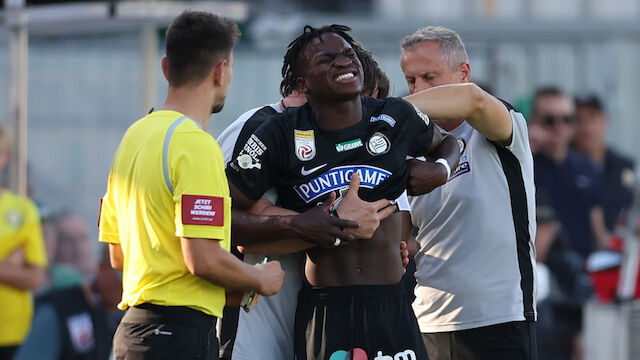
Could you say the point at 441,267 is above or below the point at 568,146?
below

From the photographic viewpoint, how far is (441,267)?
5.30m

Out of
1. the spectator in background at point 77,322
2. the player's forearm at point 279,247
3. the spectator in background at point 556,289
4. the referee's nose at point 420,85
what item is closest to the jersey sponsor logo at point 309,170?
the player's forearm at point 279,247

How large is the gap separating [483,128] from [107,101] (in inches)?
188

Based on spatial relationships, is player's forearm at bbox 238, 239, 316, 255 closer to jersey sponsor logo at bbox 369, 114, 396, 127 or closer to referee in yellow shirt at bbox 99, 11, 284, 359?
referee in yellow shirt at bbox 99, 11, 284, 359

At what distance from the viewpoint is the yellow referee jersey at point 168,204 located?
418 cm

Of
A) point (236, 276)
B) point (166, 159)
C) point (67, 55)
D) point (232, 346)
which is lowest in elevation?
point (232, 346)

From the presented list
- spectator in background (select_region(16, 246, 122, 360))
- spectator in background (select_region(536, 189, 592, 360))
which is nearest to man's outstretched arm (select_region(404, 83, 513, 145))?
spectator in background (select_region(536, 189, 592, 360))

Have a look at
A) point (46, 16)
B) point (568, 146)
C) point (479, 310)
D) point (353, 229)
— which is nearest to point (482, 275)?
point (479, 310)

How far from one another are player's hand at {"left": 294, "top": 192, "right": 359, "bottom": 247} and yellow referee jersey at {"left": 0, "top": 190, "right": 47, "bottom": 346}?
4.95 meters

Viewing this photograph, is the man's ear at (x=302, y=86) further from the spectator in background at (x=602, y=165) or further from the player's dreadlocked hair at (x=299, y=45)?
the spectator in background at (x=602, y=165)

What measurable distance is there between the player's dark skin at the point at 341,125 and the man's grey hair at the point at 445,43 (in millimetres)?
→ 941

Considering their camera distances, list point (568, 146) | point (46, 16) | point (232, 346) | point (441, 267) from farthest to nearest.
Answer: point (568, 146)
point (46, 16)
point (441, 267)
point (232, 346)

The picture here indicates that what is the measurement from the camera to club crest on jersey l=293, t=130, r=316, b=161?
14.6ft

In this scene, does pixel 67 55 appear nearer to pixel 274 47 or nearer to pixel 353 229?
pixel 274 47
